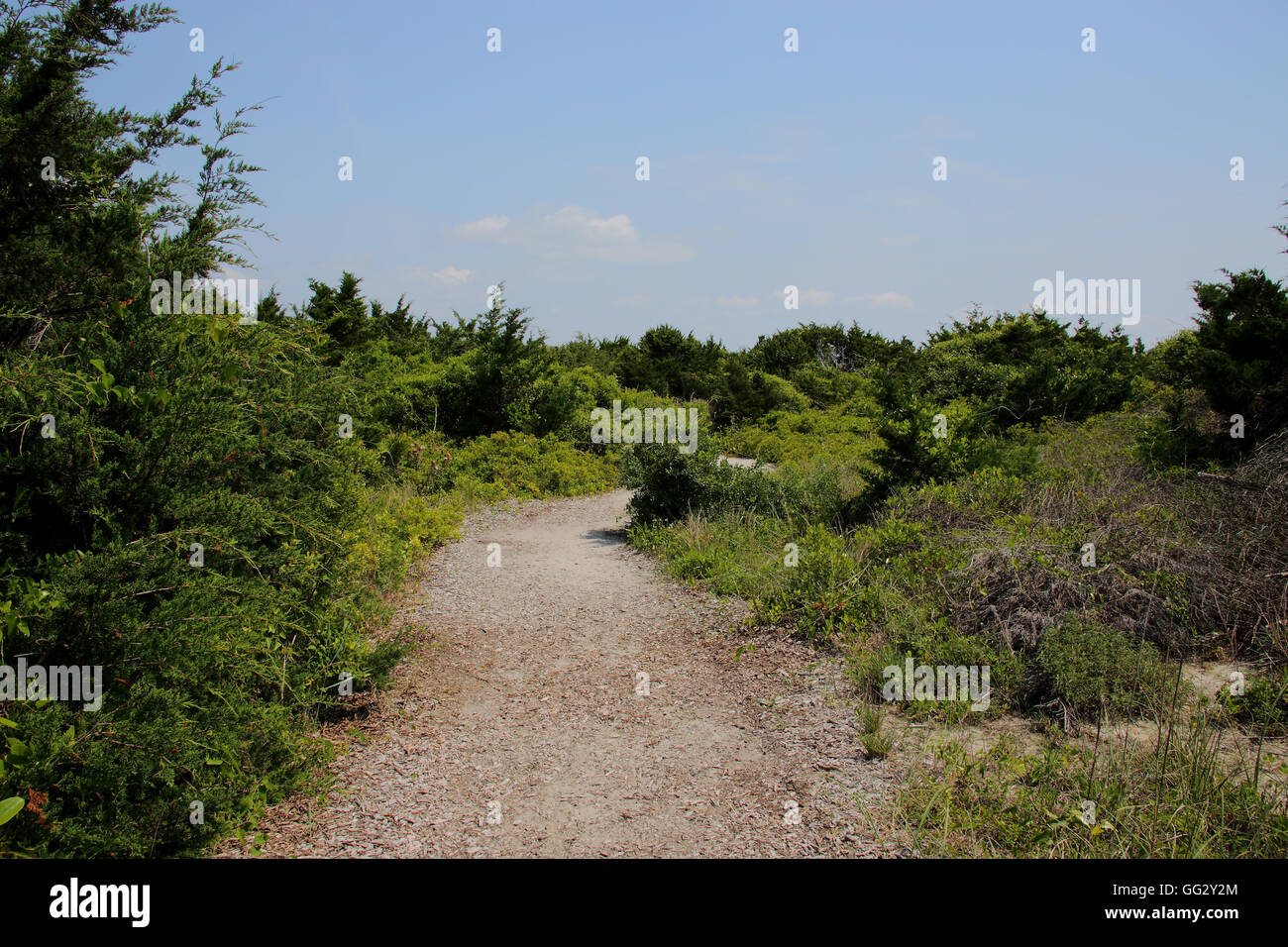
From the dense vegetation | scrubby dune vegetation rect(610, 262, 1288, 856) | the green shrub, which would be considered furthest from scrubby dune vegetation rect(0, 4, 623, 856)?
the green shrub

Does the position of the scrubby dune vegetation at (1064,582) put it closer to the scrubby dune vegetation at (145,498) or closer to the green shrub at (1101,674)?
the green shrub at (1101,674)

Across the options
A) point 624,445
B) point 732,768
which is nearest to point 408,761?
Answer: point 732,768

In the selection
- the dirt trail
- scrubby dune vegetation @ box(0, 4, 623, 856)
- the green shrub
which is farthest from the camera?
the green shrub

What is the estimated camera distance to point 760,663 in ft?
20.6

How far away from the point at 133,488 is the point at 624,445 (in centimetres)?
1402

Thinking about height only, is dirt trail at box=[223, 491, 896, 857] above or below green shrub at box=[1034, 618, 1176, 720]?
below

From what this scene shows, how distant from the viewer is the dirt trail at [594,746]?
3.85 meters

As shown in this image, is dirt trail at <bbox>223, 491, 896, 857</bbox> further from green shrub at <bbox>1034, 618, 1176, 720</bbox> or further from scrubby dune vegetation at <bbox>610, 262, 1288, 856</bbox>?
green shrub at <bbox>1034, 618, 1176, 720</bbox>

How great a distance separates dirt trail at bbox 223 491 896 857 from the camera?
3.85 metres

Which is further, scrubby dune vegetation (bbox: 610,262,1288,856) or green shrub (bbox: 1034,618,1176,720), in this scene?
green shrub (bbox: 1034,618,1176,720)

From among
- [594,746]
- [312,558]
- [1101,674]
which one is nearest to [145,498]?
[312,558]

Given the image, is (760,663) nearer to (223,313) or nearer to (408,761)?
(408,761)

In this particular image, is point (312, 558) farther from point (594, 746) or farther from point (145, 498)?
point (594, 746)
